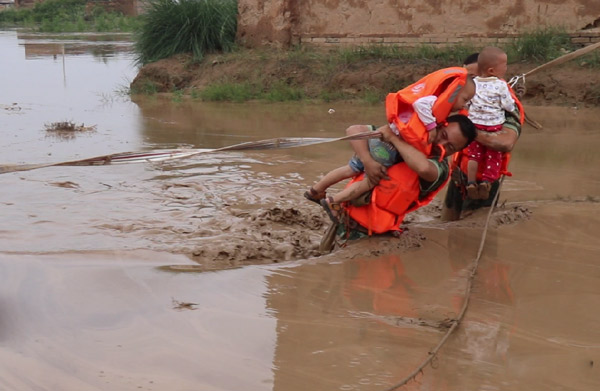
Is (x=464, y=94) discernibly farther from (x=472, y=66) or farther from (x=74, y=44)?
(x=74, y=44)

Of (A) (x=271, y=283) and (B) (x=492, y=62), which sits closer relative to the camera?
(A) (x=271, y=283)

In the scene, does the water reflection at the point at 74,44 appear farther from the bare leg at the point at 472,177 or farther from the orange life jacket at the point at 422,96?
the orange life jacket at the point at 422,96

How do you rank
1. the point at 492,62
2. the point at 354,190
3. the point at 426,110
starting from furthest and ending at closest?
1. the point at 492,62
2. the point at 354,190
3. the point at 426,110

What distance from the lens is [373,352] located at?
3.35 m

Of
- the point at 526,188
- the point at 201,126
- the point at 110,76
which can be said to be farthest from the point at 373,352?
the point at 110,76

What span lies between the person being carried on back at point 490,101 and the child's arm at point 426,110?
777 mm

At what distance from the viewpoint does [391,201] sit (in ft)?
15.0

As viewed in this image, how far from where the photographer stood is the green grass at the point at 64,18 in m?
29.4

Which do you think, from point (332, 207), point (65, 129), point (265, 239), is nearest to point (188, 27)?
point (65, 129)

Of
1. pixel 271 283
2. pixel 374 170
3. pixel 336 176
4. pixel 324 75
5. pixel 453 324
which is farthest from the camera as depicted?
pixel 324 75

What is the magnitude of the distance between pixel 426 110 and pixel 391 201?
0.55m

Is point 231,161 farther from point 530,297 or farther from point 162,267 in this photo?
point 530,297

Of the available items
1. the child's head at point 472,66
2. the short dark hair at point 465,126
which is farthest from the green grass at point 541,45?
the short dark hair at point 465,126

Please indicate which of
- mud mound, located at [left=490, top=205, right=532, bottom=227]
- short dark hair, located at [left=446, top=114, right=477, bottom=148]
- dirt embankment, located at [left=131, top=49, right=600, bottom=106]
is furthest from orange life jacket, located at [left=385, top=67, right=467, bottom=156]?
dirt embankment, located at [left=131, top=49, right=600, bottom=106]
